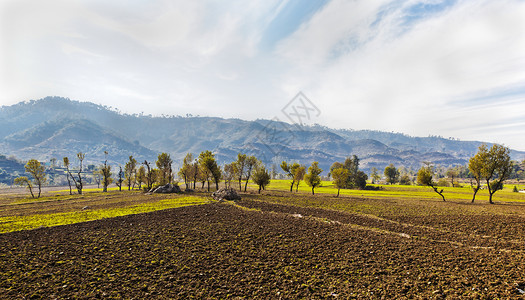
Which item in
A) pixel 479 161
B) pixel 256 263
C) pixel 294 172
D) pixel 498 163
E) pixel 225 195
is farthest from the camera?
pixel 294 172

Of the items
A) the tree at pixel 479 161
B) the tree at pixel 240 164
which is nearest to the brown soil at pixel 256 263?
the tree at pixel 479 161

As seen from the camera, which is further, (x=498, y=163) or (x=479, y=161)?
(x=479, y=161)

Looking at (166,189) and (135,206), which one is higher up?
(166,189)

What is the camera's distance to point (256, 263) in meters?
15.1

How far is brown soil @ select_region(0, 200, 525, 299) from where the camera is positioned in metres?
11.8

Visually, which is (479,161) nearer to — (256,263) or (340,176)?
(340,176)

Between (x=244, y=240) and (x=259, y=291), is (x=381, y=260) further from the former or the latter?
(x=244, y=240)

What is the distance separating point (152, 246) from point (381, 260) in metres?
17.0

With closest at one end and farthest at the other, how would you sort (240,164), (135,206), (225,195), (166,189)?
1. (135,206)
2. (225,195)
3. (166,189)
4. (240,164)

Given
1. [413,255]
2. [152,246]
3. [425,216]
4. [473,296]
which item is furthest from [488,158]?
[152,246]

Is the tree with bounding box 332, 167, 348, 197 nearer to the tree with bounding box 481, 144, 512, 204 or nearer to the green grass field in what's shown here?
the green grass field

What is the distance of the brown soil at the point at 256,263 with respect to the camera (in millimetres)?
11805

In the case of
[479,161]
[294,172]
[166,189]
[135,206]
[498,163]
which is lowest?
[135,206]

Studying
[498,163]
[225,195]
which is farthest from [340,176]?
[225,195]
